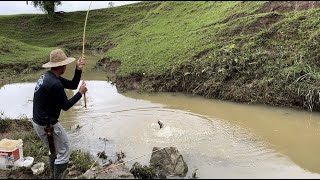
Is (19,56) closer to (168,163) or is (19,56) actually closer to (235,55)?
(235,55)

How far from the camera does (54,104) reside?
5633 mm

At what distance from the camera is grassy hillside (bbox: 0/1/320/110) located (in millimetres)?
11914

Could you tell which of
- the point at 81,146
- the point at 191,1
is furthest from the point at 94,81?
the point at 191,1

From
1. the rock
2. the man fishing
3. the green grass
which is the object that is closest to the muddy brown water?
the rock

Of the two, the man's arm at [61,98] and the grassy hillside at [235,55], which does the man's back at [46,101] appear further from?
the grassy hillside at [235,55]

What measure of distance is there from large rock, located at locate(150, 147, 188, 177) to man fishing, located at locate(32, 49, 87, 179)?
154 centimetres

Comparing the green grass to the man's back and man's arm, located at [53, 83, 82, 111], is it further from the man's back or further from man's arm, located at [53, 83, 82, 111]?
man's arm, located at [53, 83, 82, 111]

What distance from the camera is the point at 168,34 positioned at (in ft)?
65.8

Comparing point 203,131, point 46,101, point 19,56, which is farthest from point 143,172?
point 19,56

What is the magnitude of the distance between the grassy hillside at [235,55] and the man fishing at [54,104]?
7.12 metres

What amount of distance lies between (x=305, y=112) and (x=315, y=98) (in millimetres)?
431

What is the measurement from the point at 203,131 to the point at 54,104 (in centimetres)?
464

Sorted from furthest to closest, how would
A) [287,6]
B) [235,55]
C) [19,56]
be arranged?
[19,56] → [287,6] → [235,55]

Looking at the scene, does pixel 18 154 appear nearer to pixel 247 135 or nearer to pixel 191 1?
pixel 247 135
